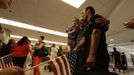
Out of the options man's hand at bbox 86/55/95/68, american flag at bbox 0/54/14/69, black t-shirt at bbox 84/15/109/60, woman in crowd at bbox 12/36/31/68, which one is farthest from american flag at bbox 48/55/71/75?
woman in crowd at bbox 12/36/31/68

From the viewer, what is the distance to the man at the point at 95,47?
1991 millimetres

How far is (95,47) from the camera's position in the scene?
2053mm

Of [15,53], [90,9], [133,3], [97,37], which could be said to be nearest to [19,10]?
[15,53]

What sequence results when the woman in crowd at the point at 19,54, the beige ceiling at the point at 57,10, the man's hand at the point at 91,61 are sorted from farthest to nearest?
1. the beige ceiling at the point at 57,10
2. the woman in crowd at the point at 19,54
3. the man's hand at the point at 91,61

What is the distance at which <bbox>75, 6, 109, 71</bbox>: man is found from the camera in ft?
6.53

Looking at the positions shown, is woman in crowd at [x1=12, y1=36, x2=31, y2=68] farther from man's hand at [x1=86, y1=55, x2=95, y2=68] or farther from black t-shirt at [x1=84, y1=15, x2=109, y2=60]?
man's hand at [x1=86, y1=55, x2=95, y2=68]

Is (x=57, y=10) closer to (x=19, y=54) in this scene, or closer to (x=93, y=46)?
(x=19, y=54)

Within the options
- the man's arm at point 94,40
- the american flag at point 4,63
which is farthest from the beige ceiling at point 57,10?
the man's arm at point 94,40

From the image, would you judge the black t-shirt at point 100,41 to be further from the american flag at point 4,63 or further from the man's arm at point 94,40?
the american flag at point 4,63

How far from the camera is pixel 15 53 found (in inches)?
174

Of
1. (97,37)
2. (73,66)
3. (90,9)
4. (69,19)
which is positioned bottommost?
(73,66)

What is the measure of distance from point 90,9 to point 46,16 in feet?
15.7

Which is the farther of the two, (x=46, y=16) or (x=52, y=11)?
(x=46, y=16)

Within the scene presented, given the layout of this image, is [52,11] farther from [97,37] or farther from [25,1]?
[97,37]
